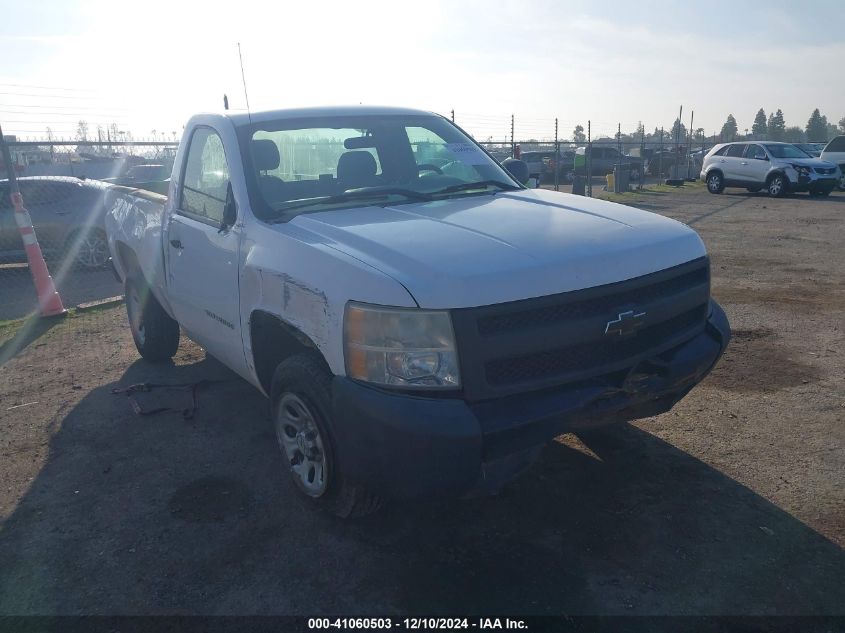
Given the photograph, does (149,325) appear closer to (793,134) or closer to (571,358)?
(571,358)

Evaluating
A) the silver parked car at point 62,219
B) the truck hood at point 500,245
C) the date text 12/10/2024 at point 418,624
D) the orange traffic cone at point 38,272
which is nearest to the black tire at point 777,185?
the silver parked car at point 62,219

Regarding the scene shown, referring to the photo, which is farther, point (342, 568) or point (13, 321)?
point (13, 321)

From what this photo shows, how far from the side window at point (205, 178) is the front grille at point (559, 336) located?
1963 millimetres

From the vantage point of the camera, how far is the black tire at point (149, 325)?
231 inches

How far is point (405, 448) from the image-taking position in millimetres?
2770

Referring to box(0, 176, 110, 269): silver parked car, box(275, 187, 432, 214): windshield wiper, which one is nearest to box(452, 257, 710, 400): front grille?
Answer: box(275, 187, 432, 214): windshield wiper

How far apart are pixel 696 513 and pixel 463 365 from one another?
1.61m

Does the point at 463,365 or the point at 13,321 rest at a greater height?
the point at 463,365

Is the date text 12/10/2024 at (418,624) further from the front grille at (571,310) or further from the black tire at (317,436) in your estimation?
the front grille at (571,310)

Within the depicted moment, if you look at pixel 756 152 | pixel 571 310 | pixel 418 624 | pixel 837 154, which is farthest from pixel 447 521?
pixel 837 154

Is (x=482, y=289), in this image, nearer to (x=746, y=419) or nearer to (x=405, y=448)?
(x=405, y=448)

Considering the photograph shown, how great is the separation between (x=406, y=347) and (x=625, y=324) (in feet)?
3.33

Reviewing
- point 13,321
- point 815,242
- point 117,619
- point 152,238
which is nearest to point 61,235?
point 13,321

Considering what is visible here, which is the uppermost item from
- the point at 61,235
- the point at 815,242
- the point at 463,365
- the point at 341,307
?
the point at 341,307
